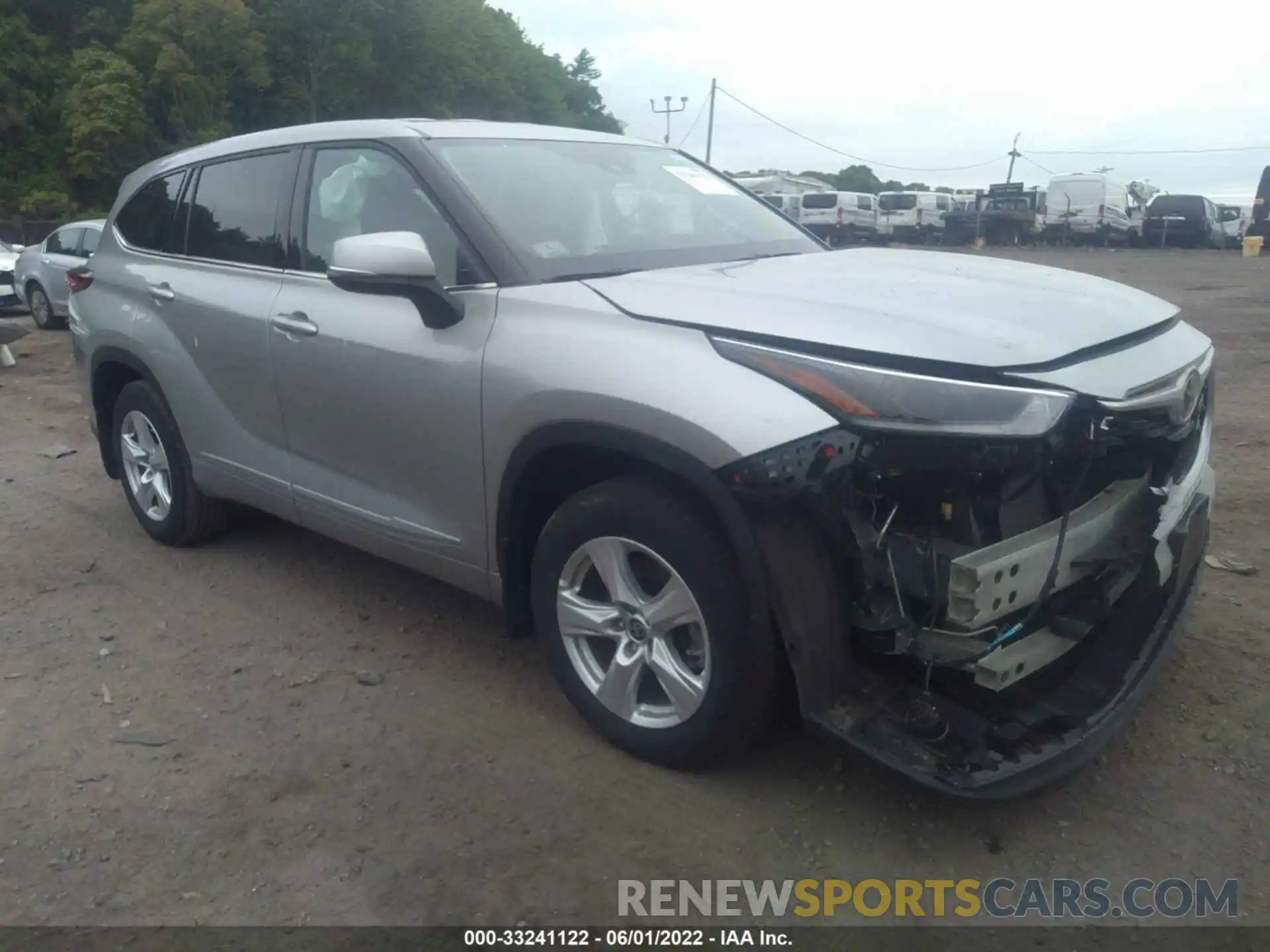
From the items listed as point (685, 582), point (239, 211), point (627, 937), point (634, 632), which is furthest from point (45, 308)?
point (627, 937)

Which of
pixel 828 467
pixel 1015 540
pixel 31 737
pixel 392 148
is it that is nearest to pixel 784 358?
pixel 828 467

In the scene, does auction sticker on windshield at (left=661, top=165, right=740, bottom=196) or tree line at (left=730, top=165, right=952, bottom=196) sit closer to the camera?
auction sticker on windshield at (left=661, top=165, right=740, bottom=196)

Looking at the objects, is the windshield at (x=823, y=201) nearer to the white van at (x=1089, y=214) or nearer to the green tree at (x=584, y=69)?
the white van at (x=1089, y=214)

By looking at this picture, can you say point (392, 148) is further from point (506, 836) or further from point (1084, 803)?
point (1084, 803)

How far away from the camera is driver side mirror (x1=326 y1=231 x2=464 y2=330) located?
3059 millimetres

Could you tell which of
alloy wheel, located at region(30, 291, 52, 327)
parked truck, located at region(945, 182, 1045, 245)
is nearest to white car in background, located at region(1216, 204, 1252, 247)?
parked truck, located at region(945, 182, 1045, 245)

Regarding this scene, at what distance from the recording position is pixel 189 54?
39594mm

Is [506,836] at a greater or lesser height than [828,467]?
lesser

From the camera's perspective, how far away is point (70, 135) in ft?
128

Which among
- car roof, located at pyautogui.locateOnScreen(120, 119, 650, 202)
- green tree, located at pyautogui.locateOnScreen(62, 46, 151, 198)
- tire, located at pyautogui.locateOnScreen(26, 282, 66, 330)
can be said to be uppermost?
green tree, located at pyautogui.locateOnScreen(62, 46, 151, 198)

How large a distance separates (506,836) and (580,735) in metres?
0.51

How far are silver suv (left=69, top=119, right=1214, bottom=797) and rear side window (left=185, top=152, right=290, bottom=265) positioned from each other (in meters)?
0.03

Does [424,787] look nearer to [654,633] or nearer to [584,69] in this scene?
[654,633]

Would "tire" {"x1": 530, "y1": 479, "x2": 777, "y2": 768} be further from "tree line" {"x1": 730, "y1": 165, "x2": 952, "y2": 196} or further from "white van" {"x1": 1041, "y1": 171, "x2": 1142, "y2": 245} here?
"tree line" {"x1": 730, "y1": 165, "x2": 952, "y2": 196}
